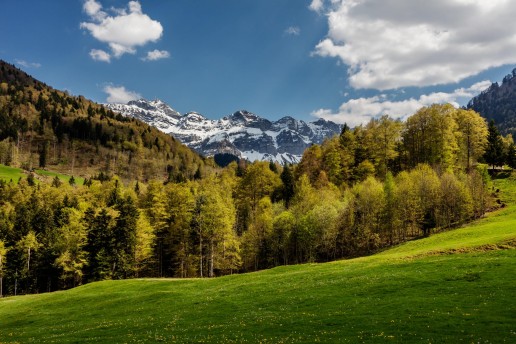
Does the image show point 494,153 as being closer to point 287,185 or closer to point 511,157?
point 511,157

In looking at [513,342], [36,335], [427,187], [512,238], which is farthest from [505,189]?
[36,335]

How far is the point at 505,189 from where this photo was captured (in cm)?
10306

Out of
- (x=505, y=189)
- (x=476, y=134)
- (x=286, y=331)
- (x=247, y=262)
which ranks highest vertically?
(x=476, y=134)

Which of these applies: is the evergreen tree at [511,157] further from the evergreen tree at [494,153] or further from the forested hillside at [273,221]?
the forested hillside at [273,221]

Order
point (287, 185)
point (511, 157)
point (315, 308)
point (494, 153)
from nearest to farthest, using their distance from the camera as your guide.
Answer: point (315, 308), point (511, 157), point (494, 153), point (287, 185)

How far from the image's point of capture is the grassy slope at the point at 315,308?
24.1 metres

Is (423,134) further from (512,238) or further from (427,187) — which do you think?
(512,238)

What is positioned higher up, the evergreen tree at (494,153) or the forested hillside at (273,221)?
the evergreen tree at (494,153)

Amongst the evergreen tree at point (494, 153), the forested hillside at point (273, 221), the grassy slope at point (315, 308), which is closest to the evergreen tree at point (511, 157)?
the evergreen tree at point (494, 153)

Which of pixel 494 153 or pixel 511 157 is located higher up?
pixel 494 153

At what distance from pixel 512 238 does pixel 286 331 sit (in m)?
33.6

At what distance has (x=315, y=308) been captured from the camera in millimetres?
31344

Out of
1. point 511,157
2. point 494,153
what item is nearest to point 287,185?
point 494,153

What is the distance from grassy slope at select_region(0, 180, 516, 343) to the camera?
79.1 feet
